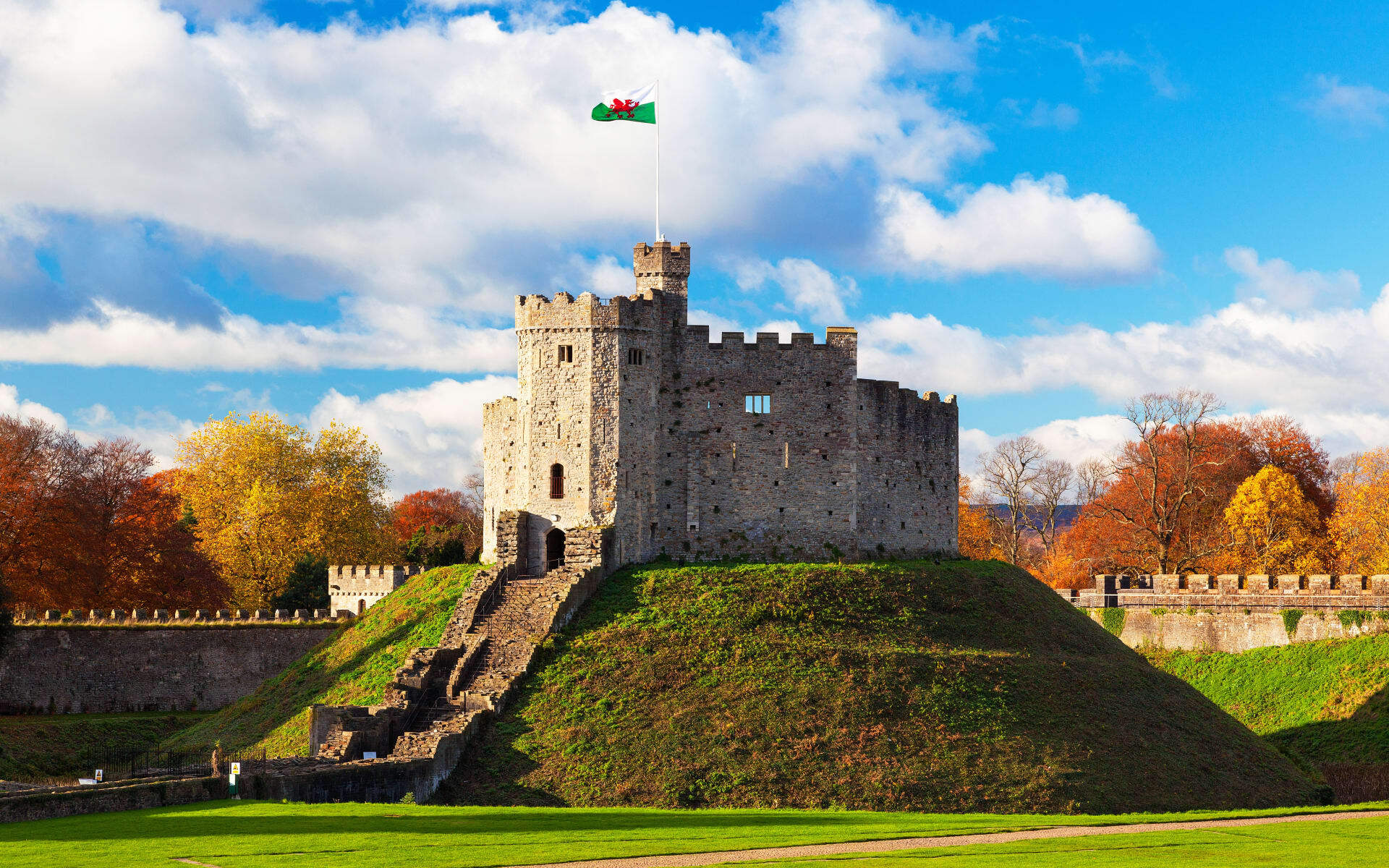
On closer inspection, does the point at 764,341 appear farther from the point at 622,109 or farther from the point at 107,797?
the point at 107,797

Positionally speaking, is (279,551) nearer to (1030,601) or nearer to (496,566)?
(496,566)

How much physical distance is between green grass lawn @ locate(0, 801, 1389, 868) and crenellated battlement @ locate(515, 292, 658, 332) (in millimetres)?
21905

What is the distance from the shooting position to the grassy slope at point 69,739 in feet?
156

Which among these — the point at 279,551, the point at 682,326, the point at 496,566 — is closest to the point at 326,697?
the point at 496,566

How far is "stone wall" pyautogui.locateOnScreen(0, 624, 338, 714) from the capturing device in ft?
183

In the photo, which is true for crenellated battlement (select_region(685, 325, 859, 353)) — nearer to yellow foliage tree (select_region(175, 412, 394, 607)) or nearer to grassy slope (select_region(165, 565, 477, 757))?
grassy slope (select_region(165, 565, 477, 757))

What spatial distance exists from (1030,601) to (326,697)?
2525 centimetres

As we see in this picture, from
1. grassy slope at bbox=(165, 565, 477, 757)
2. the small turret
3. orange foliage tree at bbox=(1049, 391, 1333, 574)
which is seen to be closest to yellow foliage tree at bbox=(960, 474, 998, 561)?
orange foliage tree at bbox=(1049, 391, 1333, 574)

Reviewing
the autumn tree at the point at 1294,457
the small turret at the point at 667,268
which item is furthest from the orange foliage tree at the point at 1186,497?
the small turret at the point at 667,268

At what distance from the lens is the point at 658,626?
4106cm

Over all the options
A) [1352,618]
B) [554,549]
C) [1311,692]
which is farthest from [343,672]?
[1352,618]

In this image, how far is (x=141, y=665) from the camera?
57.7 meters

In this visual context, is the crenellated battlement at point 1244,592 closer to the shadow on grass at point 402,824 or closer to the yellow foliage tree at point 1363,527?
the yellow foliage tree at point 1363,527

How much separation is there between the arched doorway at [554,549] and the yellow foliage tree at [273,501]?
30.3 meters
